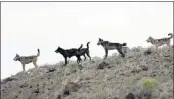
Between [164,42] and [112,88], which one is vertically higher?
[164,42]

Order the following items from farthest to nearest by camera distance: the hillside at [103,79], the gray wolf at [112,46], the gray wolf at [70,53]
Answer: the gray wolf at [70,53]
the gray wolf at [112,46]
the hillside at [103,79]

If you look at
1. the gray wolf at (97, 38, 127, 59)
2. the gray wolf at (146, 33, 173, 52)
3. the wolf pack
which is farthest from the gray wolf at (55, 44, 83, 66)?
the gray wolf at (146, 33, 173, 52)

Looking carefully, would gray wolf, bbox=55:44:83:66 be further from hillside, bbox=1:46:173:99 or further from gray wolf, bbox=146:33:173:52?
gray wolf, bbox=146:33:173:52

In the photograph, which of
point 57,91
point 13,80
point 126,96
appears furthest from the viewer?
point 13,80

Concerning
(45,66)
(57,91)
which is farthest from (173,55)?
(45,66)

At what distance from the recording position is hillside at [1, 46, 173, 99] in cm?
3288

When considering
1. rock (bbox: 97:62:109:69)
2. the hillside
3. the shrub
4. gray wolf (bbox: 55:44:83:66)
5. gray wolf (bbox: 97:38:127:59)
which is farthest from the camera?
gray wolf (bbox: 55:44:83:66)

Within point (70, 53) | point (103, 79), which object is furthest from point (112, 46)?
point (103, 79)

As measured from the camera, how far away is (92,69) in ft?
127

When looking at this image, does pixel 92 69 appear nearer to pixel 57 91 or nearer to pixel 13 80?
pixel 57 91

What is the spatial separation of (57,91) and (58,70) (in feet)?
15.0

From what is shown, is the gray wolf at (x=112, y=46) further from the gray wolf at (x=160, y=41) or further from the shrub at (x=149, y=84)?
the shrub at (x=149, y=84)

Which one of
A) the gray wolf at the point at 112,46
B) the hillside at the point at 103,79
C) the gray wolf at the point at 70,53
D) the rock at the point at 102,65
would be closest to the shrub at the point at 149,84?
the hillside at the point at 103,79

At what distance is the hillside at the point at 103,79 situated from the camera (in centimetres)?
3288
